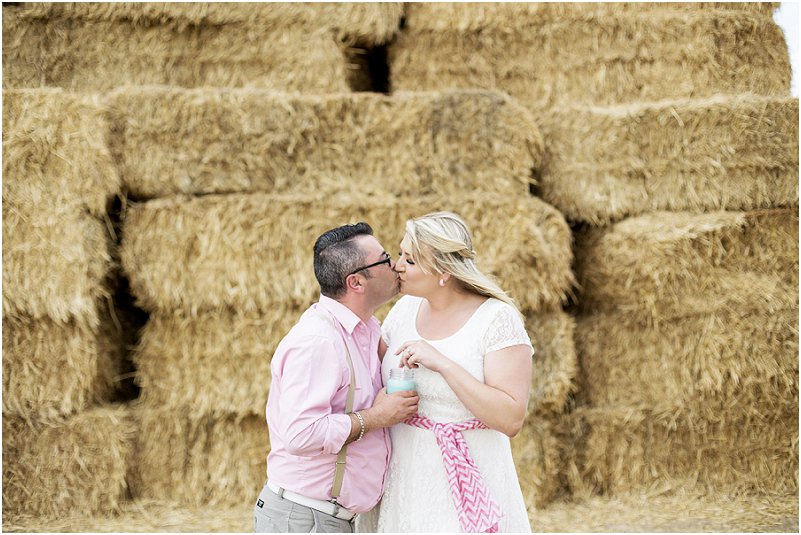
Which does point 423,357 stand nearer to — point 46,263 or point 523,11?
point 46,263

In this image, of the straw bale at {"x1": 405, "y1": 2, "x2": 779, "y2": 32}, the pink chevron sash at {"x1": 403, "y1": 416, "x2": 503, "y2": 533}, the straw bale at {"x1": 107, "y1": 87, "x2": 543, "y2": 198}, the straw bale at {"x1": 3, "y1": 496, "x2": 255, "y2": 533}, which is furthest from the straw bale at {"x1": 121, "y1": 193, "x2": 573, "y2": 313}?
the pink chevron sash at {"x1": 403, "y1": 416, "x2": 503, "y2": 533}

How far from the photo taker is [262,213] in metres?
4.21

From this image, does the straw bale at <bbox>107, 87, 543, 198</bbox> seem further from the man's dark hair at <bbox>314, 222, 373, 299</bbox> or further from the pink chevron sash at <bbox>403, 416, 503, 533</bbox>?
the pink chevron sash at <bbox>403, 416, 503, 533</bbox>

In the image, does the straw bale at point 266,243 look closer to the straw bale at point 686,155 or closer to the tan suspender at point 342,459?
the straw bale at point 686,155

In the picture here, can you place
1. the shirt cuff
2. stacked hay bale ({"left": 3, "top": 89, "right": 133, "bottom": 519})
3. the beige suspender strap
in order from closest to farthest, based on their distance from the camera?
the shirt cuff < the beige suspender strap < stacked hay bale ({"left": 3, "top": 89, "right": 133, "bottom": 519})

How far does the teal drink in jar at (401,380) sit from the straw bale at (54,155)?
2524mm

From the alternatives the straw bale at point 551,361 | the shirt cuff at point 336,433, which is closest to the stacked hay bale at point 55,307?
the straw bale at point 551,361

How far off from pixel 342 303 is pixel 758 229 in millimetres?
3063

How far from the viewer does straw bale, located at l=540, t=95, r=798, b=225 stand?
4.40 metres

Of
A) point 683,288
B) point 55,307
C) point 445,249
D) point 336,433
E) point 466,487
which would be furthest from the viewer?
point 683,288

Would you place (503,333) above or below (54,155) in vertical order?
below

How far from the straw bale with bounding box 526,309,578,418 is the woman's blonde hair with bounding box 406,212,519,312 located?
6.63 feet

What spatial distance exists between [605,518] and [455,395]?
2300 mm

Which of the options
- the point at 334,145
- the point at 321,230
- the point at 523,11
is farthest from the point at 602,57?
the point at 321,230
